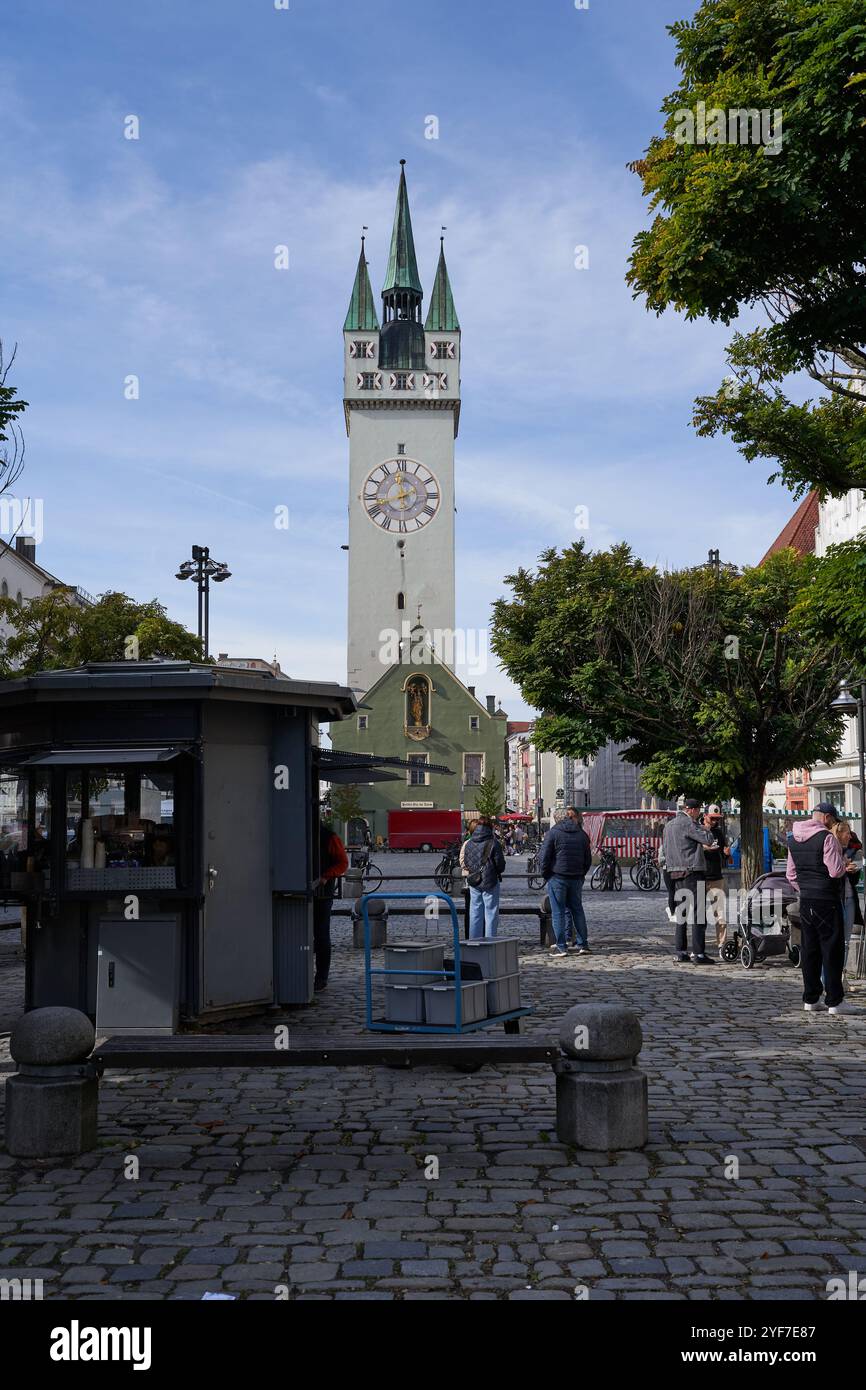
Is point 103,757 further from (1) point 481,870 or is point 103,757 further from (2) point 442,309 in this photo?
(2) point 442,309

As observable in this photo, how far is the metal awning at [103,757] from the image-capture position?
977 cm

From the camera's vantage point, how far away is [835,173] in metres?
10.2

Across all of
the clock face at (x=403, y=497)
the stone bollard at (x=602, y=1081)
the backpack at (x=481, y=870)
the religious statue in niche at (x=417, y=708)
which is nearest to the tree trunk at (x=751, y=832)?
the backpack at (x=481, y=870)

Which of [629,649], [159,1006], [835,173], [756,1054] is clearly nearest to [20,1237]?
[159,1006]

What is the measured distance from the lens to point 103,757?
9.84 meters

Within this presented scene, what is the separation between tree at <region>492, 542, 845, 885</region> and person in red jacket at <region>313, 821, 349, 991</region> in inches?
430

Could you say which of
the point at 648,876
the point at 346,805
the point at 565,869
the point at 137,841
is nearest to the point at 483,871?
the point at 565,869

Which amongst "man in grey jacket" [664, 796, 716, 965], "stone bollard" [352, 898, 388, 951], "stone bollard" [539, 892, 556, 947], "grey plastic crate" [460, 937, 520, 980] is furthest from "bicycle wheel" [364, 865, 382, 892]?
"grey plastic crate" [460, 937, 520, 980]

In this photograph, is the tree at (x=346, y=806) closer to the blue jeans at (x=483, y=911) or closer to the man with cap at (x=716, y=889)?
the man with cap at (x=716, y=889)

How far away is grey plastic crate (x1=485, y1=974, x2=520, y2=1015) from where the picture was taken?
913cm

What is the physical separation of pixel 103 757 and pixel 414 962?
9.47ft

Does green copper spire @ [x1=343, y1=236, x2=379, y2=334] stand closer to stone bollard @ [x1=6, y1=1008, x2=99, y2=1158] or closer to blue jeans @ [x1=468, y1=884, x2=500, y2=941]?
blue jeans @ [x1=468, y1=884, x2=500, y2=941]
